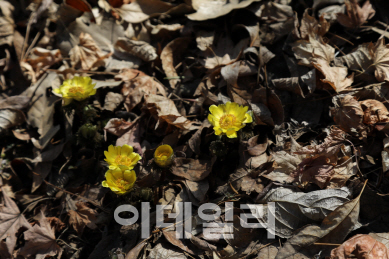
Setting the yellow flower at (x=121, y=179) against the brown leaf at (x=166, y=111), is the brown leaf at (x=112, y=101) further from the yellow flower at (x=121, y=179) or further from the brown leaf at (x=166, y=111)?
the yellow flower at (x=121, y=179)

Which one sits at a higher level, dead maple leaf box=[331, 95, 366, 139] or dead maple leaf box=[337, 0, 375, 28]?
dead maple leaf box=[337, 0, 375, 28]

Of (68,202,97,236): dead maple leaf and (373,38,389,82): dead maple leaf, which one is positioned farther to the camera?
(68,202,97,236): dead maple leaf

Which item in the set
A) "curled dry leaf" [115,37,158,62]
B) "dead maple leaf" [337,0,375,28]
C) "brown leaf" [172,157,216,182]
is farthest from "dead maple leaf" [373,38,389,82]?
"curled dry leaf" [115,37,158,62]

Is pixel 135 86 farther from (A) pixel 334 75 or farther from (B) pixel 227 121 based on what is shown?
(A) pixel 334 75

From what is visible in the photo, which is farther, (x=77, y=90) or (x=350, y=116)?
(x=77, y=90)

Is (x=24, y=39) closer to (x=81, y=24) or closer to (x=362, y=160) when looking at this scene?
(x=81, y=24)

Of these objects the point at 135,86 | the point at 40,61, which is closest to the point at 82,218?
the point at 135,86

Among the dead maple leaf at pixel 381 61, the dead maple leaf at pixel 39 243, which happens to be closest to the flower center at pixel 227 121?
the dead maple leaf at pixel 381 61

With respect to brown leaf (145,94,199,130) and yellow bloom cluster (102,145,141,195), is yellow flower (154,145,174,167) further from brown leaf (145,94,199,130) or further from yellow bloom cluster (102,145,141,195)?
brown leaf (145,94,199,130)
